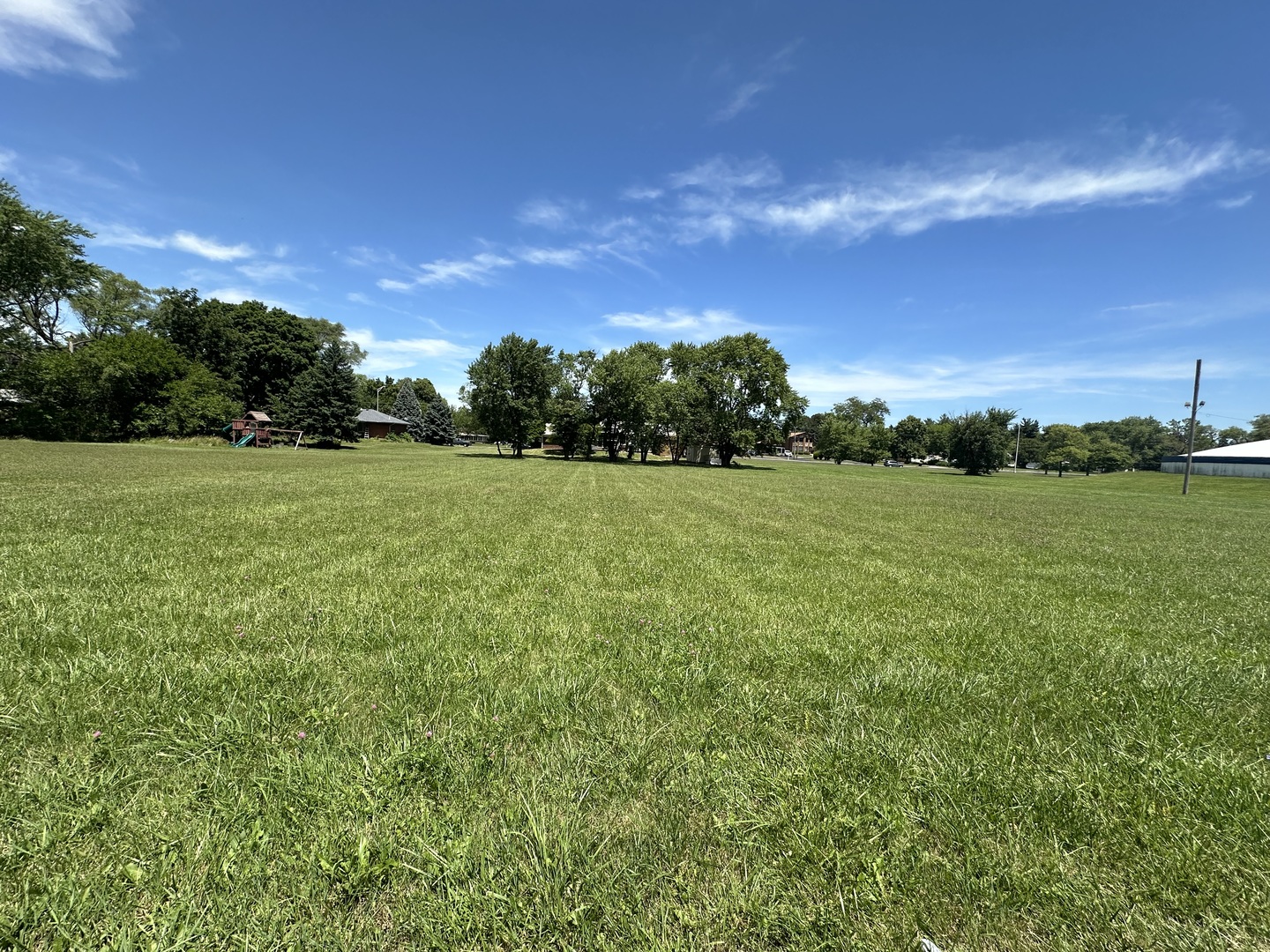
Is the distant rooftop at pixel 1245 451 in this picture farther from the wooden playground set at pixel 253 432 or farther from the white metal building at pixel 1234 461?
the wooden playground set at pixel 253 432

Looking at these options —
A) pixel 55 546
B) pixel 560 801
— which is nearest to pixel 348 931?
pixel 560 801

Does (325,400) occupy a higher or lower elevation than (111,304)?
lower

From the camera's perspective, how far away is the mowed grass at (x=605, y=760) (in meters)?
1.93

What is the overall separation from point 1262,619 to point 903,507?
1257 centimetres

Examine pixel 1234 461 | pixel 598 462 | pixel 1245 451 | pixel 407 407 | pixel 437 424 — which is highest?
pixel 407 407

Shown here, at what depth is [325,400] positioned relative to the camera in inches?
2190

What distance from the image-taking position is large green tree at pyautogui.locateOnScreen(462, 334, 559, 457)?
4997cm

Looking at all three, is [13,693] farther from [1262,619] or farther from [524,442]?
[524,442]

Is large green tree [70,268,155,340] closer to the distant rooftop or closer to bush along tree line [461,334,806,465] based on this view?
bush along tree line [461,334,806,465]

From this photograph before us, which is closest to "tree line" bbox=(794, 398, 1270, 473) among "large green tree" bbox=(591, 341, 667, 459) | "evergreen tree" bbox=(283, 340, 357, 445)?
"large green tree" bbox=(591, 341, 667, 459)

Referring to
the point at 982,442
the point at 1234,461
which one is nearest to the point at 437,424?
the point at 982,442

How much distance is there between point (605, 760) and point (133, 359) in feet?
203

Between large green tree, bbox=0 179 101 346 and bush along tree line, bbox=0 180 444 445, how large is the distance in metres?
0.10

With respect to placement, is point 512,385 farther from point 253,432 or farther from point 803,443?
point 803,443
